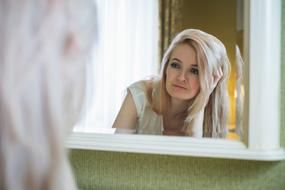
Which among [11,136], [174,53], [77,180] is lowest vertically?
[77,180]

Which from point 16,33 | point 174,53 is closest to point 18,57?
point 16,33

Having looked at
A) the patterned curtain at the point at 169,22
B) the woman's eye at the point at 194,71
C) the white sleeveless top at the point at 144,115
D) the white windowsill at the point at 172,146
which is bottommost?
the white windowsill at the point at 172,146

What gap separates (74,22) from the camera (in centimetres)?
31

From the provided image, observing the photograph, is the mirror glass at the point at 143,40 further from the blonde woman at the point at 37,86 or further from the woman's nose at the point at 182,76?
the blonde woman at the point at 37,86

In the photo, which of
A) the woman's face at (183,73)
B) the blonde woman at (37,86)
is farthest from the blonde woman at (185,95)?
the blonde woman at (37,86)

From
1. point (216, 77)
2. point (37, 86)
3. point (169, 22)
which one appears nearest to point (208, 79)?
point (216, 77)

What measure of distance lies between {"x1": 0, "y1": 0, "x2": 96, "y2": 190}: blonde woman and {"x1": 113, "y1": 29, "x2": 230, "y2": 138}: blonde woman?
0.38 m

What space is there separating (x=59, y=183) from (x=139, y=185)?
1.33ft

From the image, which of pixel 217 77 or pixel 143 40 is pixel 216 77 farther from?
pixel 143 40

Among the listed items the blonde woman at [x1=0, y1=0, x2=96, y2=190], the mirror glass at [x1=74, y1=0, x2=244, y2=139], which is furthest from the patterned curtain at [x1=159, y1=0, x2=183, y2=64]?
the blonde woman at [x1=0, y1=0, x2=96, y2=190]

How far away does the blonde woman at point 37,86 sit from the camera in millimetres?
293

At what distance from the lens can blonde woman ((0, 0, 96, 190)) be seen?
0.29 meters

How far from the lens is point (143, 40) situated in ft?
2.28

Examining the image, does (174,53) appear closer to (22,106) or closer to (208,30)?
(208,30)
